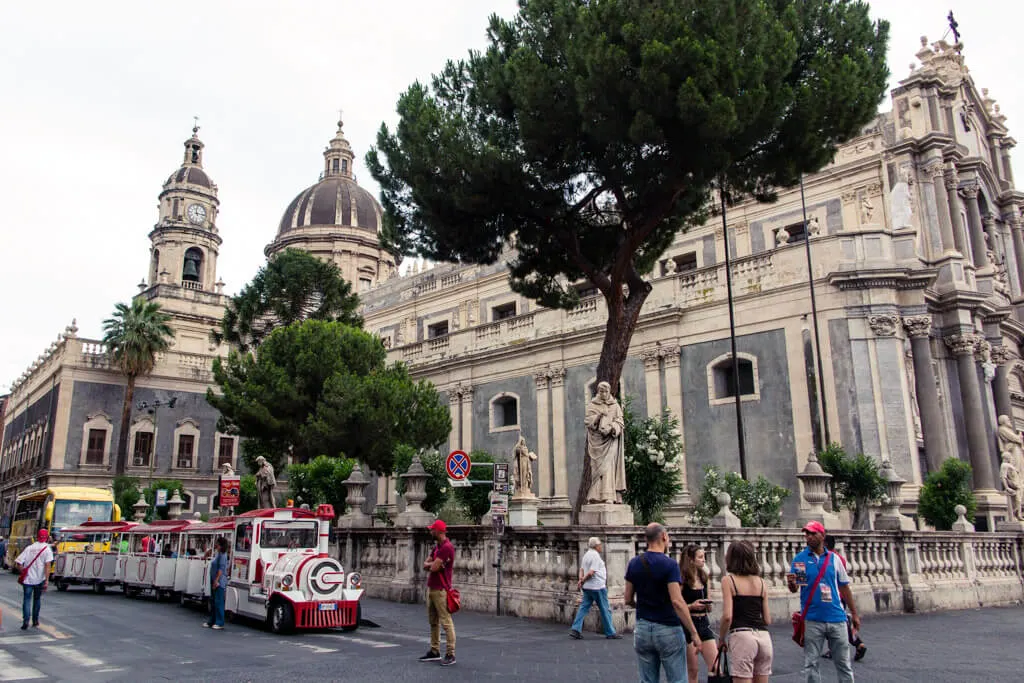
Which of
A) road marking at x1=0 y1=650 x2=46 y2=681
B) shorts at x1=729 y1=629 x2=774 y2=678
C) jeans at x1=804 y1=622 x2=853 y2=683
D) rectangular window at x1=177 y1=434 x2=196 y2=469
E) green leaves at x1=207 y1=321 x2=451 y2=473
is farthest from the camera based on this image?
rectangular window at x1=177 y1=434 x2=196 y2=469

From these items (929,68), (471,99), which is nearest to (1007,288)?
(929,68)

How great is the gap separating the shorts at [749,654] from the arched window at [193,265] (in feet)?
202

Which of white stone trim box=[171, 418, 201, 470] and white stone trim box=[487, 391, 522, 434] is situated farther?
white stone trim box=[171, 418, 201, 470]

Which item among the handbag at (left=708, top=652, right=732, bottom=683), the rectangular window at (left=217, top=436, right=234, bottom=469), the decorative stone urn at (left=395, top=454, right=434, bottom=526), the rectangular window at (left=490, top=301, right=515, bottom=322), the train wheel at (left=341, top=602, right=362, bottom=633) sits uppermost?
the rectangular window at (left=490, top=301, right=515, bottom=322)

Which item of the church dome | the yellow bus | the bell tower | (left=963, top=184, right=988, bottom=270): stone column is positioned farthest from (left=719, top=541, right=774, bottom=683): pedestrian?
the church dome

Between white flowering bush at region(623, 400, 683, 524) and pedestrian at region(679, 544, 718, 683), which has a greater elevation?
white flowering bush at region(623, 400, 683, 524)

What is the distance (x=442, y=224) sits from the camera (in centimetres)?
1892

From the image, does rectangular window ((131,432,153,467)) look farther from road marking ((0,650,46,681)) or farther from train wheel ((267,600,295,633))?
road marking ((0,650,46,681))

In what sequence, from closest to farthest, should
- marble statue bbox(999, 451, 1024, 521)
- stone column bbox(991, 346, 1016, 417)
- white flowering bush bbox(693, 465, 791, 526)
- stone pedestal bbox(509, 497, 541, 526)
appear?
stone pedestal bbox(509, 497, 541, 526)
white flowering bush bbox(693, 465, 791, 526)
marble statue bbox(999, 451, 1024, 521)
stone column bbox(991, 346, 1016, 417)

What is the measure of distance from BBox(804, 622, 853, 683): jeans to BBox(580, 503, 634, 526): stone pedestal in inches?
249

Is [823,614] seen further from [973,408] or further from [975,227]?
[975,227]

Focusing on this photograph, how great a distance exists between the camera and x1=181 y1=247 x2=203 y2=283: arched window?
62.0 m

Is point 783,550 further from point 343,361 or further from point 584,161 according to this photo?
point 343,361

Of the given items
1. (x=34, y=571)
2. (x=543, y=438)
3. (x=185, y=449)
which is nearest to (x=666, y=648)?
(x=34, y=571)
